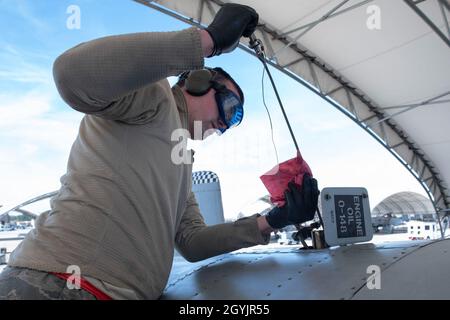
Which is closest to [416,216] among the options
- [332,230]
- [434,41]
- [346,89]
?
[346,89]

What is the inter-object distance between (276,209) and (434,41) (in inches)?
339

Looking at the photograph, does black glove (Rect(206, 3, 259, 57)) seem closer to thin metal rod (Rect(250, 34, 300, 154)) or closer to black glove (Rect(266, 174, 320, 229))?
thin metal rod (Rect(250, 34, 300, 154))

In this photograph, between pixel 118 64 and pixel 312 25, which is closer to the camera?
pixel 118 64

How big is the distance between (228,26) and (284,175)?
2.55 feet

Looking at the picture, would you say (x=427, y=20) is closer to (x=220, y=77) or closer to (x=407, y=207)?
(x=220, y=77)

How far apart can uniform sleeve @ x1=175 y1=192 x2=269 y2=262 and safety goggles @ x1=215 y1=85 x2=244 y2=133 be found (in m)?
0.51

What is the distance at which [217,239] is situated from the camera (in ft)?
6.08

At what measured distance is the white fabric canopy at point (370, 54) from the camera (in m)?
7.64

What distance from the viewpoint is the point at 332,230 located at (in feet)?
5.94

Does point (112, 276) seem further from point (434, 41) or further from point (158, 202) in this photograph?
point (434, 41)

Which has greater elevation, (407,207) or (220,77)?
(220,77)

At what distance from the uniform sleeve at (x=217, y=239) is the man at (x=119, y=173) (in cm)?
39

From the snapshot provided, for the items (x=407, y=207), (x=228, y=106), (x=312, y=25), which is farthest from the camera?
(x=407, y=207)

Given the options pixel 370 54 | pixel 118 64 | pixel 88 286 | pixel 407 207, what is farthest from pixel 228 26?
pixel 407 207
